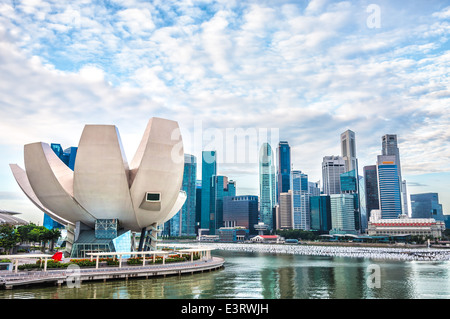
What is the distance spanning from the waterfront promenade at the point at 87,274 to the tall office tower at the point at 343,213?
170197 mm

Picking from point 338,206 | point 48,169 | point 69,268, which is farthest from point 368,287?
point 338,206

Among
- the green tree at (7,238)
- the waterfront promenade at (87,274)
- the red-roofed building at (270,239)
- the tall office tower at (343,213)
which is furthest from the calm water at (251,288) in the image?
the tall office tower at (343,213)

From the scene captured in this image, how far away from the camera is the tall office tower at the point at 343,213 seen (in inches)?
7544

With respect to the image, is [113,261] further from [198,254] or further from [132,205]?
[198,254]

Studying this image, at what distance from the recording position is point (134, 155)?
132 feet

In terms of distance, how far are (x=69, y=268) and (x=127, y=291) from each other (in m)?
7.55

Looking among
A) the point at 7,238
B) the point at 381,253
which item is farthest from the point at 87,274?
the point at 381,253

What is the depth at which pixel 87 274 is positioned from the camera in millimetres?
29234

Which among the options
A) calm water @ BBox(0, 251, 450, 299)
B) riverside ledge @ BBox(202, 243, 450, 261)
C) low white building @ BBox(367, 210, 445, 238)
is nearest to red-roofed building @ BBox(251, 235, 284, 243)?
low white building @ BBox(367, 210, 445, 238)

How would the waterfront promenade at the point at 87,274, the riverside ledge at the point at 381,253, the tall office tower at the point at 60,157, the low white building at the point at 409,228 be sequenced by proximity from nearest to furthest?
the waterfront promenade at the point at 87,274 < the riverside ledge at the point at 381,253 < the low white building at the point at 409,228 < the tall office tower at the point at 60,157

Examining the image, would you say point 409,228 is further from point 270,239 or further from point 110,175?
point 110,175

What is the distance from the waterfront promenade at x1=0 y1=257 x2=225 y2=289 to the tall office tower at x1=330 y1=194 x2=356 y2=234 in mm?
170197

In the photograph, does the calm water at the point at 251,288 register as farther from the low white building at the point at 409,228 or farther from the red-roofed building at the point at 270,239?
the red-roofed building at the point at 270,239

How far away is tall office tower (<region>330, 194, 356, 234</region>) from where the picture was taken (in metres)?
192
